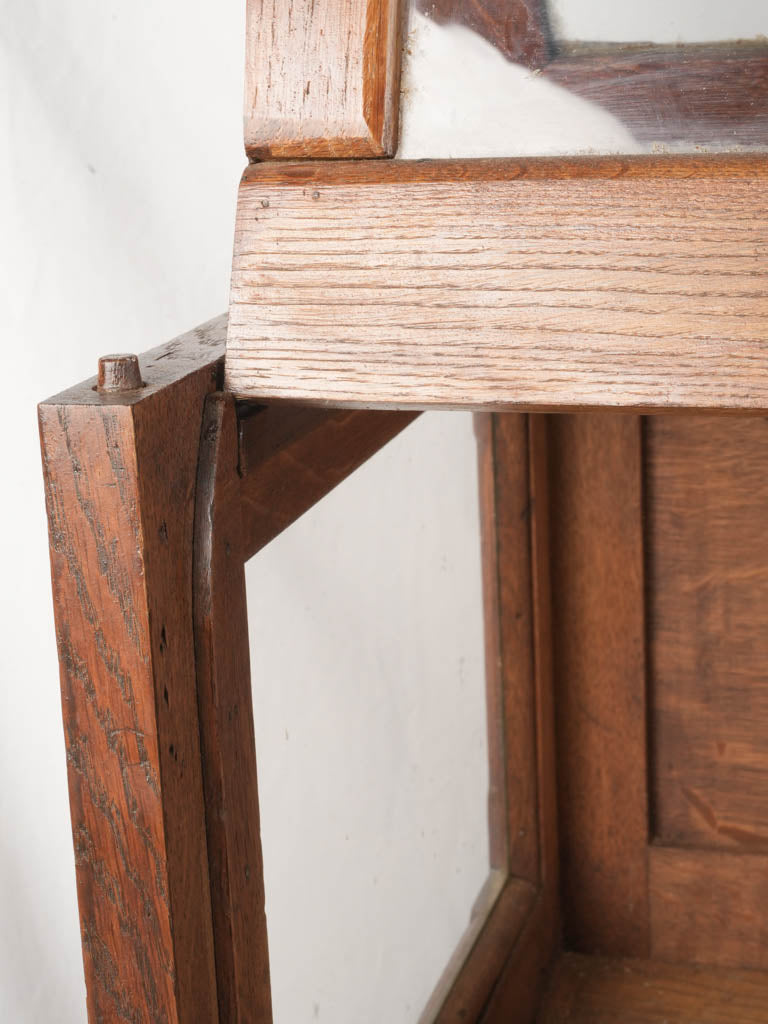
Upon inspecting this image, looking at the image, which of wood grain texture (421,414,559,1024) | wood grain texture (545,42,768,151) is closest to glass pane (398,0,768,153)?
wood grain texture (545,42,768,151)

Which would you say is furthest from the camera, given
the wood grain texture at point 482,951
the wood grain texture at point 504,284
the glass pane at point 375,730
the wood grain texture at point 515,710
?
→ the wood grain texture at point 515,710

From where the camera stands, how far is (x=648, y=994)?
1176mm

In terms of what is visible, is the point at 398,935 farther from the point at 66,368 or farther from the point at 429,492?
the point at 66,368

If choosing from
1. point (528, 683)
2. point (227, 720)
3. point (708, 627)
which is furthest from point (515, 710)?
point (227, 720)

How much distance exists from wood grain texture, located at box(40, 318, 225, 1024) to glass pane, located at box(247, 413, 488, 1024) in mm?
169

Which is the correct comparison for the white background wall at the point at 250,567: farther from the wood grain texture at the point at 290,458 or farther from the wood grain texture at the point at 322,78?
the wood grain texture at the point at 322,78

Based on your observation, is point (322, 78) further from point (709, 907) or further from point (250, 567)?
point (709, 907)

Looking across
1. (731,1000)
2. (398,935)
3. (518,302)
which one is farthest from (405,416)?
(731,1000)

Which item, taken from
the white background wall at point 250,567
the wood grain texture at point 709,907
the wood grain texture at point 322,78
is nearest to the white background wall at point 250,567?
the white background wall at point 250,567

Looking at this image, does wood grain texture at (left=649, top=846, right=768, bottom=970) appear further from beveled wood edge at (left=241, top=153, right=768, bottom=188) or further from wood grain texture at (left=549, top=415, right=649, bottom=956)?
beveled wood edge at (left=241, top=153, right=768, bottom=188)

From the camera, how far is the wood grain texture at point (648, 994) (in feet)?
3.73

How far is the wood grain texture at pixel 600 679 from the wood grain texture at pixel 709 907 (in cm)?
2

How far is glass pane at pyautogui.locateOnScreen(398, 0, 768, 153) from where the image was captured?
0.43 m

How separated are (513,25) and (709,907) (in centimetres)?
99
